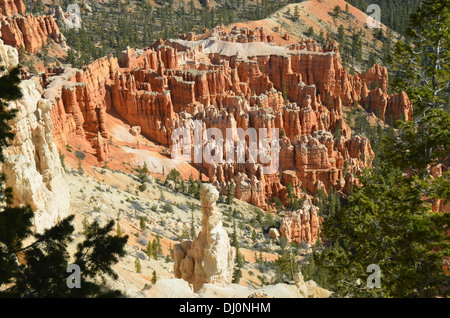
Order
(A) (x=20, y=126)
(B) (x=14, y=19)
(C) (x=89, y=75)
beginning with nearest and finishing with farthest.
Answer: (A) (x=20, y=126) < (C) (x=89, y=75) < (B) (x=14, y=19)

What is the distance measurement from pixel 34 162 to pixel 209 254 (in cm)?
816

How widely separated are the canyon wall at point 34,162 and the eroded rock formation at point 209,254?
5301 mm

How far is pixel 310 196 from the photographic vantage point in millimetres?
51531

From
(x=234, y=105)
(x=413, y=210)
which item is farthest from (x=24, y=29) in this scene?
(x=413, y=210)

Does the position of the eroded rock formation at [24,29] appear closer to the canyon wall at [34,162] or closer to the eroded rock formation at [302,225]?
the eroded rock formation at [302,225]

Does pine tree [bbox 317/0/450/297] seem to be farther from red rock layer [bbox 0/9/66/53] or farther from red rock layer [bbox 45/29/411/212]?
red rock layer [bbox 0/9/66/53]

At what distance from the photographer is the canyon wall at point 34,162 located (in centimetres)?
1510

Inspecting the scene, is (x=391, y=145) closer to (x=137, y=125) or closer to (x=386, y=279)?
(x=386, y=279)

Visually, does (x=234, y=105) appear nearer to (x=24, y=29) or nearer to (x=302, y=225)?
(x=302, y=225)

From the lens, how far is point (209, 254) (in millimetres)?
13438

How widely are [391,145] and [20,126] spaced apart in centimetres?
1242

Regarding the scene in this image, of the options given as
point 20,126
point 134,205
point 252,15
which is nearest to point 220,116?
point 134,205

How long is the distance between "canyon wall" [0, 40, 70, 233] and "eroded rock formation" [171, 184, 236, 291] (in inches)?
209
